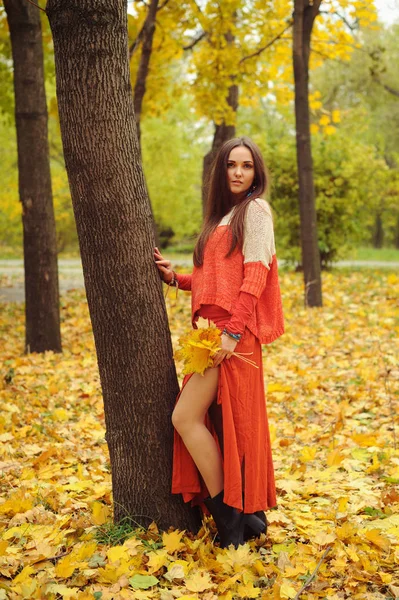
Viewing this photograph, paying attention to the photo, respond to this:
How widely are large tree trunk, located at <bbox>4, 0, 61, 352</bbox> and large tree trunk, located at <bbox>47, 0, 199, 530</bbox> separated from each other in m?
4.71

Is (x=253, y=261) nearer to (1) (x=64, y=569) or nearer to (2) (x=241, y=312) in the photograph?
(2) (x=241, y=312)

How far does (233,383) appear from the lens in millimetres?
3088

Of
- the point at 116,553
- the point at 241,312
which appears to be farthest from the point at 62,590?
the point at 241,312

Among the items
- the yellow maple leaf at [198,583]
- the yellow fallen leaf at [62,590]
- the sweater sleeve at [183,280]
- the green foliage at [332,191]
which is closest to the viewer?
the yellow fallen leaf at [62,590]

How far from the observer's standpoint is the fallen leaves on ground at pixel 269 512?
2.75 metres

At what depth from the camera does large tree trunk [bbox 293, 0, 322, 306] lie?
32.7ft

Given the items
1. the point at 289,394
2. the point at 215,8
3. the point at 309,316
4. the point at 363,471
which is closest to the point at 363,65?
the point at 215,8

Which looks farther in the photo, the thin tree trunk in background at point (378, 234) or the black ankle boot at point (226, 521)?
the thin tree trunk in background at point (378, 234)

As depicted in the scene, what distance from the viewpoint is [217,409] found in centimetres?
326

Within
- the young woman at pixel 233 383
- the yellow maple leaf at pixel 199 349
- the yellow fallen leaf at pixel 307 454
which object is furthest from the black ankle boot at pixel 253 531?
the yellow fallen leaf at pixel 307 454

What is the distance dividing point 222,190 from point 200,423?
3.87 ft

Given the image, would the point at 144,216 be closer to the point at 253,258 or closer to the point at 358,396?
the point at 253,258

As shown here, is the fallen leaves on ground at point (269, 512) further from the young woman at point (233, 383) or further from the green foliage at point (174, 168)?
the green foliage at point (174, 168)

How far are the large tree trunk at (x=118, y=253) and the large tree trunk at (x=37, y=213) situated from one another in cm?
471
